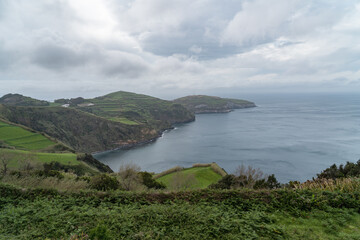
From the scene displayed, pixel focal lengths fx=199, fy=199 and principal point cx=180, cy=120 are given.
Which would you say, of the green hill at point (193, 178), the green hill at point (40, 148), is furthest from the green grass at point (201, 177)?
the green hill at point (40, 148)

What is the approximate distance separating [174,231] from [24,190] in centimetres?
1007

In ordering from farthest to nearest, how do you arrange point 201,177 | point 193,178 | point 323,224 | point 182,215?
point 201,177, point 193,178, point 182,215, point 323,224

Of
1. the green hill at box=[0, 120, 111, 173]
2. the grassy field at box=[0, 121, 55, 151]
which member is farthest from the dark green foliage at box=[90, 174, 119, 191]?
the grassy field at box=[0, 121, 55, 151]

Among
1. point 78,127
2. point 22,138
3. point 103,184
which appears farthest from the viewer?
point 78,127

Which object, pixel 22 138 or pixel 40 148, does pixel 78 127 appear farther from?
pixel 40 148

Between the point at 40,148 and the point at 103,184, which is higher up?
the point at 103,184

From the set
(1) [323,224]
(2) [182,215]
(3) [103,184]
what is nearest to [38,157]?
(3) [103,184]

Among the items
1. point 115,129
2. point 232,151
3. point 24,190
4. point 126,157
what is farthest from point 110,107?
point 24,190

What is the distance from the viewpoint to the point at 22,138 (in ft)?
232

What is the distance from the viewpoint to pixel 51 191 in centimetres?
1194

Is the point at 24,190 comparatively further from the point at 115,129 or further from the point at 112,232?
the point at 115,129

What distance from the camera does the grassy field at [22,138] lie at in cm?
6662

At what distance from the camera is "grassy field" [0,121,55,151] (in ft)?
219

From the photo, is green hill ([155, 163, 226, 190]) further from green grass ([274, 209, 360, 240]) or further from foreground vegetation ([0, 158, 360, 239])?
green grass ([274, 209, 360, 240])
